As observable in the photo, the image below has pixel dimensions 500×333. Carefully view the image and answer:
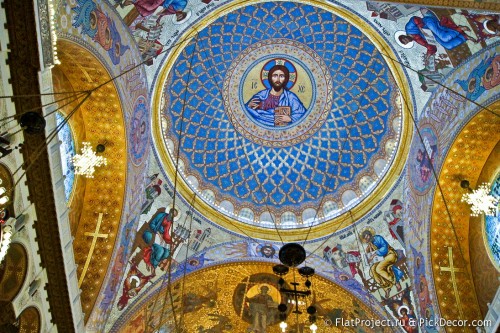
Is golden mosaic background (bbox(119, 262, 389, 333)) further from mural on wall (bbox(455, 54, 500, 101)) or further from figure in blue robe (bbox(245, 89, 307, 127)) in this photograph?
mural on wall (bbox(455, 54, 500, 101))

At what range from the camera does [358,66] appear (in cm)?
1461

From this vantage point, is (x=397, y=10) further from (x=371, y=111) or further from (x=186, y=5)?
(x=186, y=5)

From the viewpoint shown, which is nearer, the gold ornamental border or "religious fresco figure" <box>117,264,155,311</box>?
the gold ornamental border

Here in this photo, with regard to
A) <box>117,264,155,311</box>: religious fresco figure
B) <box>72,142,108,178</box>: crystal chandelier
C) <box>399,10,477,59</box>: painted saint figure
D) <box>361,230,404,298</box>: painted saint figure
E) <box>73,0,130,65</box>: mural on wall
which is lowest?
<box>117,264,155,311</box>: religious fresco figure

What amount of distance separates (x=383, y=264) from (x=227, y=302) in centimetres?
490

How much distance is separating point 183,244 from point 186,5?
21.4 ft

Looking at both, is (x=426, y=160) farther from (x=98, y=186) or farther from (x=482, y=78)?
(x=98, y=186)

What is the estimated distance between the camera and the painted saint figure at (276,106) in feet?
51.3

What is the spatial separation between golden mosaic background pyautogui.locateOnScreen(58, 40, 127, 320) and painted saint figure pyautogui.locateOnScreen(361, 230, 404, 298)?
6987mm

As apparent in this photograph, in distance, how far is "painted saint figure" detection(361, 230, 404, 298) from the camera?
533 inches

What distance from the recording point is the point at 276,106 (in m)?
15.9

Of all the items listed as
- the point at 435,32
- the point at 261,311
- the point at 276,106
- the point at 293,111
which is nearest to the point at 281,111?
the point at 276,106

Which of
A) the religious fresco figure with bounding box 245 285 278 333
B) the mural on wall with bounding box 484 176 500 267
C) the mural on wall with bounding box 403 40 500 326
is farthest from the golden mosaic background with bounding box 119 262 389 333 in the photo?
the mural on wall with bounding box 484 176 500 267

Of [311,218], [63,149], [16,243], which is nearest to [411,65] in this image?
[311,218]
